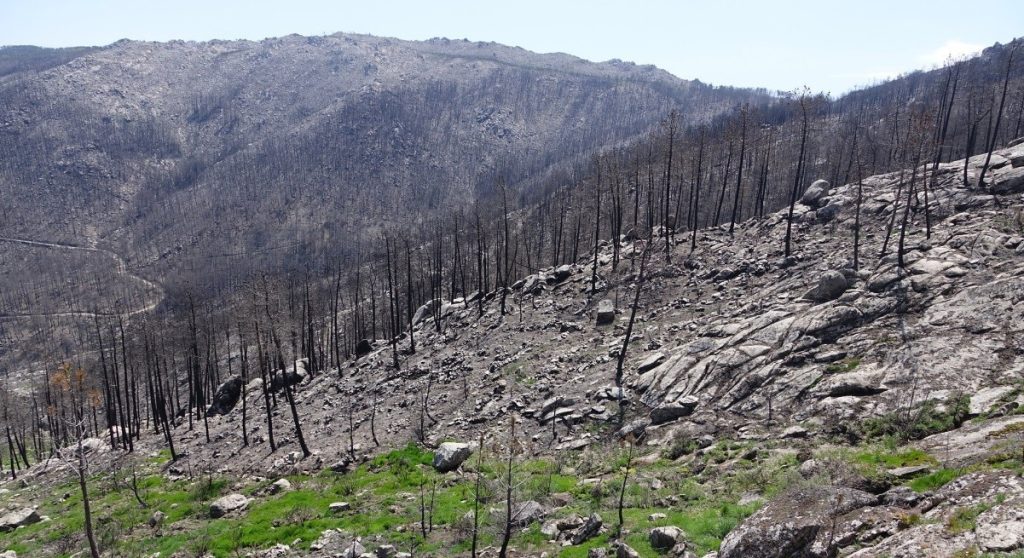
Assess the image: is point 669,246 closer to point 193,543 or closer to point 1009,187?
point 1009,187

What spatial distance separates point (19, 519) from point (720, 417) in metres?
50.4

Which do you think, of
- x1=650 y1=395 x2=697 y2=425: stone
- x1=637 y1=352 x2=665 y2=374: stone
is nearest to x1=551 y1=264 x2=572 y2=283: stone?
x1=637 y1=352 x2=665 y2=374: stone

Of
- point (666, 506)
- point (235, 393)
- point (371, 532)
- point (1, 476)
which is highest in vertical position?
point (666, 506)

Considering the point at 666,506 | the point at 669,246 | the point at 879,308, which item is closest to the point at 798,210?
the point at 669,246

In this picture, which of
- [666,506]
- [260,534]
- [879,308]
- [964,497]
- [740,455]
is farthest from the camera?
[879,308]

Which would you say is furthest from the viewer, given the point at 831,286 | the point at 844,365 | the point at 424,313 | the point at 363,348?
the point at 424,313

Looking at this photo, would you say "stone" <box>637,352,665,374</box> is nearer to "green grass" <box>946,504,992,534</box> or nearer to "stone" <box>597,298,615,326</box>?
"stone" <box>597,298,615,326</box>

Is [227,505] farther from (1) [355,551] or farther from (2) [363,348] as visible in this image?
(2) [363,348]

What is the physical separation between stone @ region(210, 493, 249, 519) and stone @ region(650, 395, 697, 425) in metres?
26.6

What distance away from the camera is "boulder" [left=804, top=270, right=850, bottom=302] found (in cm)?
3881

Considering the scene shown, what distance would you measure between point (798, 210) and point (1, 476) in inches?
4182

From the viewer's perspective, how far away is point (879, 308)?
35.0 metres

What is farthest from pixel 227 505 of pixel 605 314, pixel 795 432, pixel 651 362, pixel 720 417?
pixel 605 314

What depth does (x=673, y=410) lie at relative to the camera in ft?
111
